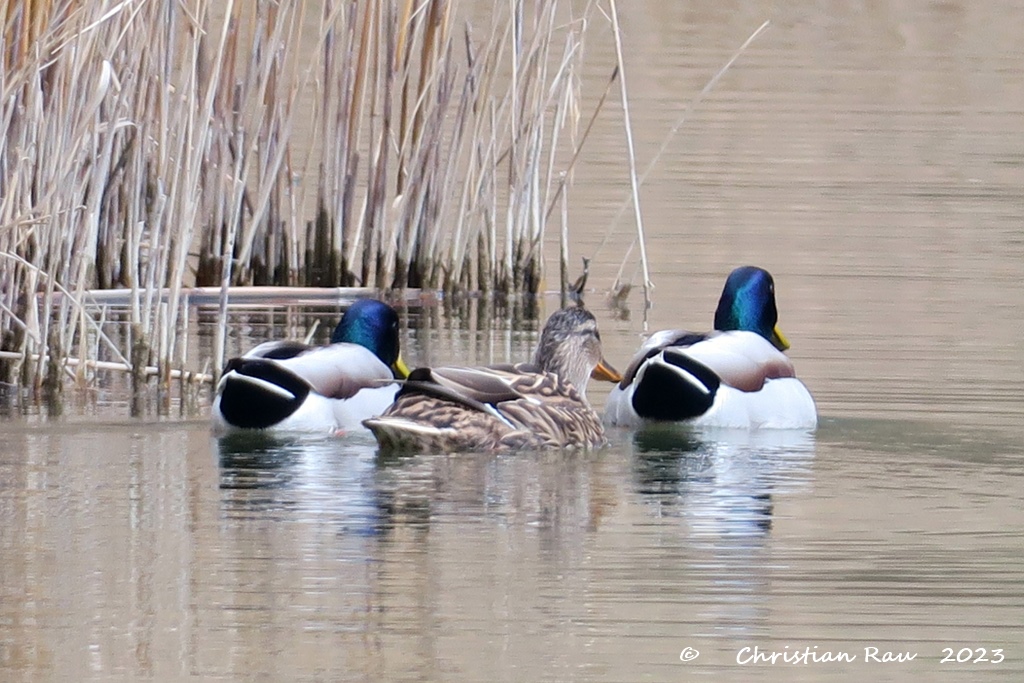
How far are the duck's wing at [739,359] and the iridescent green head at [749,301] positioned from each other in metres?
0.47

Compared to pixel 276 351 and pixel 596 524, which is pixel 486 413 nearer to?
pixel 276 351

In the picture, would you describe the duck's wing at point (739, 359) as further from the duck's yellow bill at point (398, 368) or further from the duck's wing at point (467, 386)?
the duck's yellow bill at point (398, 368)

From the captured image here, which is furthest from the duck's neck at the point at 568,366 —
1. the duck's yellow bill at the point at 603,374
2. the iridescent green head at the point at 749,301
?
the iridescent green head at the point at 749,301

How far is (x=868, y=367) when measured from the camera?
9859 mm

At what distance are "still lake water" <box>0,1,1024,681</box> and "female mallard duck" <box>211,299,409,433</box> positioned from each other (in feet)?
0.31

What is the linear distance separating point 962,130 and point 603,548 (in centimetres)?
1248

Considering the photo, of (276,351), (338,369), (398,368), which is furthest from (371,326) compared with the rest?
(276,351)

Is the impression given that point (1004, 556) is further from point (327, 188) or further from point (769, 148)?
point (769, 148)

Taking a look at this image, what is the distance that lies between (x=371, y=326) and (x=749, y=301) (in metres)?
1.56

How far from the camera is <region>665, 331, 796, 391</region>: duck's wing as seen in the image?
8734mm

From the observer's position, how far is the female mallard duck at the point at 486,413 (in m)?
7.89

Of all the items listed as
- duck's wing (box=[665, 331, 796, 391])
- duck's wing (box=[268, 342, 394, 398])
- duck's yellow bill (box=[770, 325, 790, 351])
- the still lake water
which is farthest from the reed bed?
duck's wing (box=[665, 331, 796, 391])

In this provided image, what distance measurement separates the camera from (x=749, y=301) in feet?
31.2

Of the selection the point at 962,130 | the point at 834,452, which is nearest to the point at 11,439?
the point at 834,452
